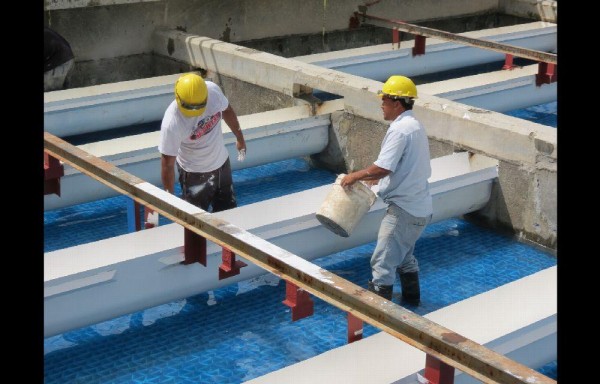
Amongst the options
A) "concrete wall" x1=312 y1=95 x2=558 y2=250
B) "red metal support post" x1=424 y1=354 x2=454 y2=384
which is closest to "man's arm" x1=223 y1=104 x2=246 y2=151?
"concrete wall" x1=312 y1=95 x2=558 y2=250

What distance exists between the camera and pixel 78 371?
507cm

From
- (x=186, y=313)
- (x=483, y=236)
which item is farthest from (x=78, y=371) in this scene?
(x=483, y=236)

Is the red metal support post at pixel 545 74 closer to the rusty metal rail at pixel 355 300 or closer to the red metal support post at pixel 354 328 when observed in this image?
the rusty metal rail at pixel 355 300

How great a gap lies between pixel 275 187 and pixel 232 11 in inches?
161

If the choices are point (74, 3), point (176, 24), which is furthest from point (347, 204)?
point (176, 24)

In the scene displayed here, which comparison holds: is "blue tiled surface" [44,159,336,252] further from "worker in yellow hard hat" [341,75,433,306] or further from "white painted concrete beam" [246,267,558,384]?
"white painted concrete beam" [246,267,558,384]

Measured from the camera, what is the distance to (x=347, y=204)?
5516 millimetres

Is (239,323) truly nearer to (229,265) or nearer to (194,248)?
(194,248)

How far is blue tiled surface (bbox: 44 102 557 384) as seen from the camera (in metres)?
5.13

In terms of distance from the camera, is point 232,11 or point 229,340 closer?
point 229,340

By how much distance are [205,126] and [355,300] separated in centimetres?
283

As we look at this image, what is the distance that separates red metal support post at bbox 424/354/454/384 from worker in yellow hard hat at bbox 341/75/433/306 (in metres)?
1.80
